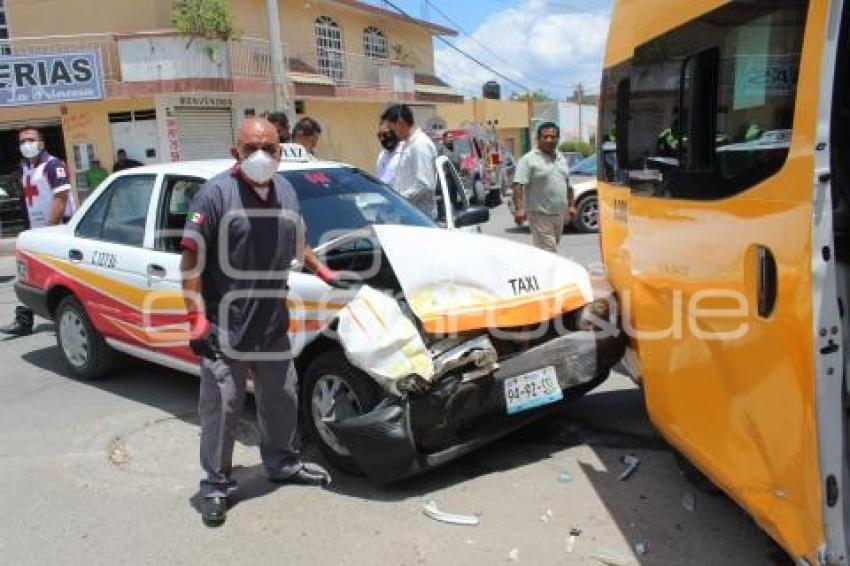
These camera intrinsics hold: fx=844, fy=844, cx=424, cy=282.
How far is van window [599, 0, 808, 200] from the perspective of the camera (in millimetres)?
2740

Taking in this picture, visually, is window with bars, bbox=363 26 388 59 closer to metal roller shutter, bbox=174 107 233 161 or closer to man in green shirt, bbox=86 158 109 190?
metal roller shutter, bbox=174 107 233 161

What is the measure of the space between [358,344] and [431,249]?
2.21ft

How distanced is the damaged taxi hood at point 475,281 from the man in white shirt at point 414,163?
2099mm

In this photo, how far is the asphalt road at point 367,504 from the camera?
364 cm

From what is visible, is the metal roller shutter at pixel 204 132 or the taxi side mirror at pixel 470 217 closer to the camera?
the taxi side mirror at pixel 470 217

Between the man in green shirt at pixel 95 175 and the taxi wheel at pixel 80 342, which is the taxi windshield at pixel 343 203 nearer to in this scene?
the taxi wheel at pixel 80 342

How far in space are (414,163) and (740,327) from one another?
4.11m

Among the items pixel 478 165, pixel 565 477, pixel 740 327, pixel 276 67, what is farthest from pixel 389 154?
pixel 478 165

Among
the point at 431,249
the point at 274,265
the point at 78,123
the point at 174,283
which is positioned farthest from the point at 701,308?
the point at 78,123

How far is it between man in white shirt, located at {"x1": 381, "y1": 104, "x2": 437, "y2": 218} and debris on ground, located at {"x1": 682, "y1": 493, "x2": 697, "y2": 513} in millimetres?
3374

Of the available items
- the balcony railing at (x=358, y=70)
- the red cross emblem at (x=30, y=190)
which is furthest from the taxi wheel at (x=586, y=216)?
the balcony railing at (x=358, y=70)

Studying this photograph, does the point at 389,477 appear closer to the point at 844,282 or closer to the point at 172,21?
the point at 844,282

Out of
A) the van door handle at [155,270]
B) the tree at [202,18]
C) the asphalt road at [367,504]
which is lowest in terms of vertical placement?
the asphalt road at [367,504]

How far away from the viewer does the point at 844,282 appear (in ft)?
9.65
